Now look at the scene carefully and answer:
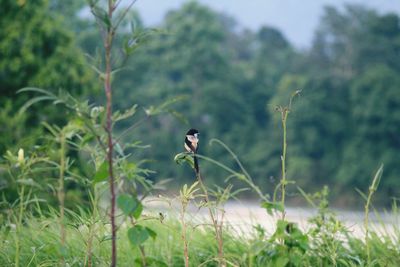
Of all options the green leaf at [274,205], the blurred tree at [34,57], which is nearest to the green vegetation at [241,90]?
the blurred tree at [34,57]

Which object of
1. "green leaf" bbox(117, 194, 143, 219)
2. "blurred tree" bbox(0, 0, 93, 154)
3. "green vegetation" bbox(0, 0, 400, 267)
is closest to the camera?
"green leaf" bbox(117, 194, 143, 219)

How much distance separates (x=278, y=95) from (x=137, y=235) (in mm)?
43341

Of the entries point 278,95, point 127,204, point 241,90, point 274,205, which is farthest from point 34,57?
point 241,90

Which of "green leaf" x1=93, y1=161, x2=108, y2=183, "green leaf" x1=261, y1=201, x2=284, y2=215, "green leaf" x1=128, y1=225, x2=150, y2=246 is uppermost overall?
"green leaf" x1=93, y1=161, x2=108, y2=183

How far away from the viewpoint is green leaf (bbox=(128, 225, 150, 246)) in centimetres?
200

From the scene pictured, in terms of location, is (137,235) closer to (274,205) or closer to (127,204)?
(127,204)

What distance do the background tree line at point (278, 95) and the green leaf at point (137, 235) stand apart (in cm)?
3145

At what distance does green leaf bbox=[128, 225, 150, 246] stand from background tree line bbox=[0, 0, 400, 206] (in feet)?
103

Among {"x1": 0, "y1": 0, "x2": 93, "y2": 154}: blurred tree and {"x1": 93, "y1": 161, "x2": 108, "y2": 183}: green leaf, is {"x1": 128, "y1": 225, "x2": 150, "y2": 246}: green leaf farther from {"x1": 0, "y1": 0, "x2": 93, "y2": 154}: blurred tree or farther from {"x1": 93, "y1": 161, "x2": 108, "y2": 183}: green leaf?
{"x1": 0, "y1": 0, "x2": 93, "y2": 154}: blurred tree

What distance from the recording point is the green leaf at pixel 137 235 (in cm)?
200

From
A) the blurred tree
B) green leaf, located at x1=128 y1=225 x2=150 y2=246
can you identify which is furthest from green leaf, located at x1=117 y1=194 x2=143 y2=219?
the blurred tree

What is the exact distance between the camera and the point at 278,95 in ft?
148

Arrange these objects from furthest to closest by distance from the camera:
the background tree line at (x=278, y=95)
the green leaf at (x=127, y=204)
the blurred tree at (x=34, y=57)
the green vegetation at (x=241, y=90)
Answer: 1. the background tree line at (x=278, y=95)
2. the green vegetation at (x=241, y=90)
3. the blurred tree at (x=34, y=57)
4. the green leaf at (x=127, y=204)

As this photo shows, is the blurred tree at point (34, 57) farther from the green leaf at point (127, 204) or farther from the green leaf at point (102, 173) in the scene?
the green leaf at point (127, 204)
